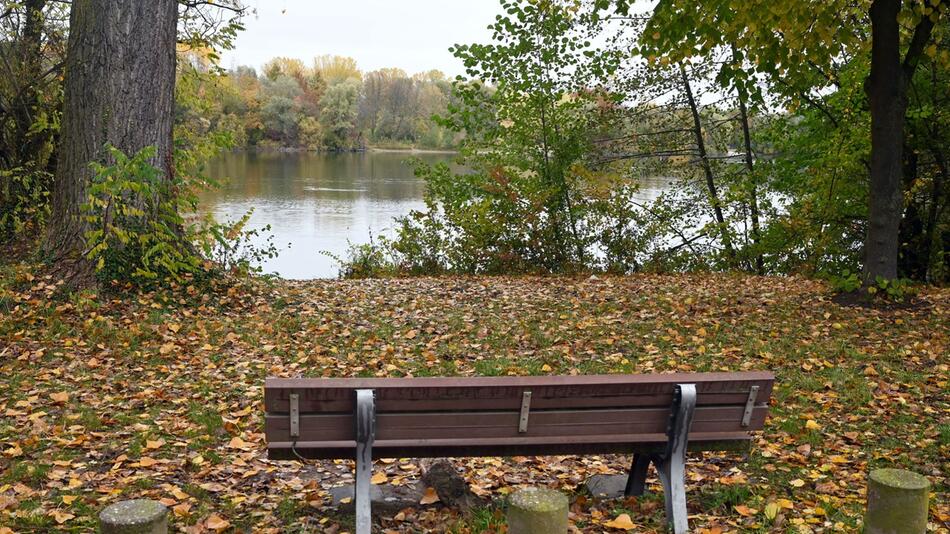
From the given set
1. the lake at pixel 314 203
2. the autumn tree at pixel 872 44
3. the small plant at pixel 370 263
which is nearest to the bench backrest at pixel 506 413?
the autumn tree at pixel 872 44

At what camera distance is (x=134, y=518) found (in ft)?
9.39

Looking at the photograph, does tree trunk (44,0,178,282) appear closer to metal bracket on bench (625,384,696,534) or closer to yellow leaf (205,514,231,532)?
yellow leaf (205,514,231,532)

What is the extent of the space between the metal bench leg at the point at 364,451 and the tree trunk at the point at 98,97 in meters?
5.75

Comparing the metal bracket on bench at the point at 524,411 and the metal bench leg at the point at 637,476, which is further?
the metal bench leg at the point at 637,476

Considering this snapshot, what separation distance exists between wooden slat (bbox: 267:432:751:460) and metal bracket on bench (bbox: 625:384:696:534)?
2.5 inches

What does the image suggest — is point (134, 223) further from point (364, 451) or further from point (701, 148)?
point (701, 148)

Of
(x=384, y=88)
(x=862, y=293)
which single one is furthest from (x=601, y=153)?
(x=384, y=88)

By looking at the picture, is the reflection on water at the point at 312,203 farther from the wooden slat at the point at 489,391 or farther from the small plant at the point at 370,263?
the wooden slat at the point at 489,391

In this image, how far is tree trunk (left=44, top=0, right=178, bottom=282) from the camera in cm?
838

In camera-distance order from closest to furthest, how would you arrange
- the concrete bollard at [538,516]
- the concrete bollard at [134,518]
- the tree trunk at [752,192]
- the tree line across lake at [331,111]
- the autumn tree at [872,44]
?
1. the concrete bollard at [134,518]
2. the concrete bollard at [538,516]
3. the autumn tree at [872,44]
4. the tree trunk at [752,192]
5. the tree line across lake at [331,111]

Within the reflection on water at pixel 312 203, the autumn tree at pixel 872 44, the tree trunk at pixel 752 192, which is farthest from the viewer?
the reflection on water at pixel 312 203

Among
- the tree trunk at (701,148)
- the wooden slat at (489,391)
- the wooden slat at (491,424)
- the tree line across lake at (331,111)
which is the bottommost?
the wooden slat at (491,424)

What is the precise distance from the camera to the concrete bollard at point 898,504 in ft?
11.2

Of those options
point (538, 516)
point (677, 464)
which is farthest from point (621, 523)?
point (538, 516)
